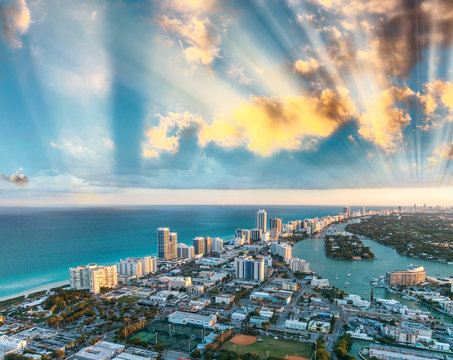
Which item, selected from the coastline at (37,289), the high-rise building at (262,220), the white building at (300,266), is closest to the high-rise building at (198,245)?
the white building at (300,266)

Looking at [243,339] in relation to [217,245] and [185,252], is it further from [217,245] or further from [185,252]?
[217,245]

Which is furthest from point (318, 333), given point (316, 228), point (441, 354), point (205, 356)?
point (316, 228)

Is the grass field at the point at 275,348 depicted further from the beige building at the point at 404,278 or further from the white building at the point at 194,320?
the beige building at the point at 404,278

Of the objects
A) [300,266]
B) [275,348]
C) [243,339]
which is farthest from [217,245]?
[275,348]

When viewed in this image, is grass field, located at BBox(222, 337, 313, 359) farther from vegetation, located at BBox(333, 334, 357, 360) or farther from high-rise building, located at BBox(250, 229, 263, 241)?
high-rise building, located at BBox(250, 229, 263, 241)

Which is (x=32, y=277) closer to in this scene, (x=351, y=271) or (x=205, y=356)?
(x=205, y=356)

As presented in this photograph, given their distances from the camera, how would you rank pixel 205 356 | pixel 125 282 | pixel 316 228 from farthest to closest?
1. pixel 316 228
2. pixel 125 282
3. pixel 205 356
